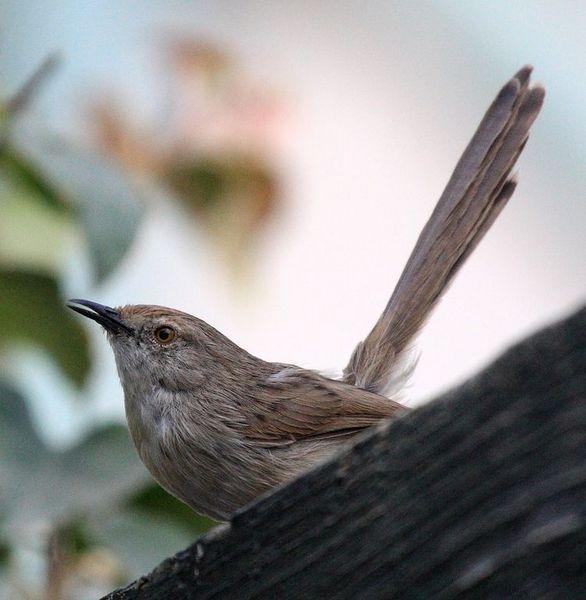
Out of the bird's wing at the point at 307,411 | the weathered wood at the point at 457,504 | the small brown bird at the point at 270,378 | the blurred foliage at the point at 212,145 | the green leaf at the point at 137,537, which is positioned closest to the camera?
the weathered wood at the point at 457,504

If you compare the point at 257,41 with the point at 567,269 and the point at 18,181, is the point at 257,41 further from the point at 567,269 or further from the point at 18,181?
the point at 18,181

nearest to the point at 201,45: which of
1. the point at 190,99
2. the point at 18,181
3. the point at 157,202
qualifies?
the point at 190,99

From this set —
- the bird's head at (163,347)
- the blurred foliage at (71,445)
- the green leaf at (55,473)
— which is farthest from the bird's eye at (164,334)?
the green leaf at (55,473)

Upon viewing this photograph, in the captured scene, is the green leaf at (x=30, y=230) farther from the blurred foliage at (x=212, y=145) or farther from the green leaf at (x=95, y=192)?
the blurred foliage at (x=212, y=145)

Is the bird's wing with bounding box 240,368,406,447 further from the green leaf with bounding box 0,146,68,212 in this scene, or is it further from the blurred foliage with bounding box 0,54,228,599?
the green leaf with bounding box 0,146,68,212

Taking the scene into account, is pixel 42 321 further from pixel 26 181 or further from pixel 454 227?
pixel 454 227

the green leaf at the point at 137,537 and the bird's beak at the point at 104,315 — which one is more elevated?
the bird's beak at the point at 104,315

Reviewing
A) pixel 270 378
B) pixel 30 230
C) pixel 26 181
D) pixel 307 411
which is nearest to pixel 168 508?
pixel 307 411
